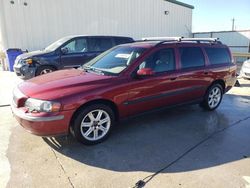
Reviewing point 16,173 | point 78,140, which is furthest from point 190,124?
point 16,173

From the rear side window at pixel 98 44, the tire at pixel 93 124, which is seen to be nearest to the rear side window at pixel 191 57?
the tire at pixel 93 124

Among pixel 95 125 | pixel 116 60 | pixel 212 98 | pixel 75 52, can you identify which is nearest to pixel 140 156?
pixel 95 125

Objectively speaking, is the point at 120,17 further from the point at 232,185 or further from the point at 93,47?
the point at 232,185

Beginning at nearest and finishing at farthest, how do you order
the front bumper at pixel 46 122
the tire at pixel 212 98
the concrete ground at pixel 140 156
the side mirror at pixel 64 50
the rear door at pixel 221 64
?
the concrete ground at pixel 140 156
the front bumper at pixel 46 122
the rear door at pixel 221 64
the tire at pixel 212 98
the side mirror at pixel 64 50

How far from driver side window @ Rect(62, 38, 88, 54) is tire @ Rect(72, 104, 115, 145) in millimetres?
5129

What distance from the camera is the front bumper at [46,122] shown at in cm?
321

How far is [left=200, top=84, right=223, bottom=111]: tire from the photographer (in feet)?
17.8

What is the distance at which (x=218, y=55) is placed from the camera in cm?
553

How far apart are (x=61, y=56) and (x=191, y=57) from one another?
16.0 ft

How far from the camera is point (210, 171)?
3039 millimetres

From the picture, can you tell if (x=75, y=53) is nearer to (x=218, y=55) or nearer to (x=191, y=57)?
Result: (x=191, y=57)

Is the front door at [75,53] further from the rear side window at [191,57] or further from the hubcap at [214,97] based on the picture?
the hubcap at [214,97]

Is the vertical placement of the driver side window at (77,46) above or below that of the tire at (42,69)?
above

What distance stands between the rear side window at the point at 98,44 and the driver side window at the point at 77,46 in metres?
0.23
